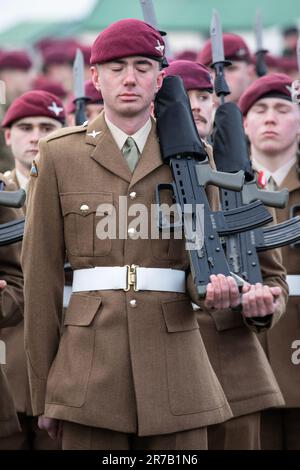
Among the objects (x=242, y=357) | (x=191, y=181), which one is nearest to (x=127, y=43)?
(x=191, y=181)

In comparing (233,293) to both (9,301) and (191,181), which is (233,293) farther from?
(9,301)

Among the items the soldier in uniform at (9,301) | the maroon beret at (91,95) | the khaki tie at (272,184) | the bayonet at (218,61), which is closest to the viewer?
the soldier in uniform at (9,301)

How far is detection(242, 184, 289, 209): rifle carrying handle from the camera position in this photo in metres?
5.88

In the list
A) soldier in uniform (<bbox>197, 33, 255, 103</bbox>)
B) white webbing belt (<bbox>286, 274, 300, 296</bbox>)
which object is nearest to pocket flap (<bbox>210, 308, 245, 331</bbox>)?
white webbing belt (<bbox>286, 274, 300, 296</bbox>)

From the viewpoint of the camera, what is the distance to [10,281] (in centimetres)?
643

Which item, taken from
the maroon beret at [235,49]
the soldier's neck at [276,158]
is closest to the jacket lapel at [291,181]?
the soldier's neck at [276,158]

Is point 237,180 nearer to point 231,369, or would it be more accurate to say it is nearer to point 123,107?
point 123,107

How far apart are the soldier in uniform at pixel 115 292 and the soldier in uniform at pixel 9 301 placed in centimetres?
60

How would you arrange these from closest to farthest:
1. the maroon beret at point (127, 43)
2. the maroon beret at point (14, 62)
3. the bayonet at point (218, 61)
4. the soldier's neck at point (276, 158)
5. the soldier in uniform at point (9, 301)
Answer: the maroon beret at point (127, 43), the soldier in uniform at point (9, 301), the bayonet at point (218, 61), the soldier's neck at point (276, 158), the maroon beret at point (14, 62)

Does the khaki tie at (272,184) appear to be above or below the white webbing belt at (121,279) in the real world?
above

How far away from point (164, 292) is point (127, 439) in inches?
25.6

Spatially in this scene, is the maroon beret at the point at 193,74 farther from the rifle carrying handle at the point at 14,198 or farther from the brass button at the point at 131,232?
the brass button at the point at 131,232

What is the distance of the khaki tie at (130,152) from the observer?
18.3 ft

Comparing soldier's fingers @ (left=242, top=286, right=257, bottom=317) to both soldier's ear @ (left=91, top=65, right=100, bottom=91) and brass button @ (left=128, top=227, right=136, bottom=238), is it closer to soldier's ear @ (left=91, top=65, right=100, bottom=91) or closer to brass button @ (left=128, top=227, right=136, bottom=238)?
brass button @ (left=128, top=227, right=136, bottom=238)
